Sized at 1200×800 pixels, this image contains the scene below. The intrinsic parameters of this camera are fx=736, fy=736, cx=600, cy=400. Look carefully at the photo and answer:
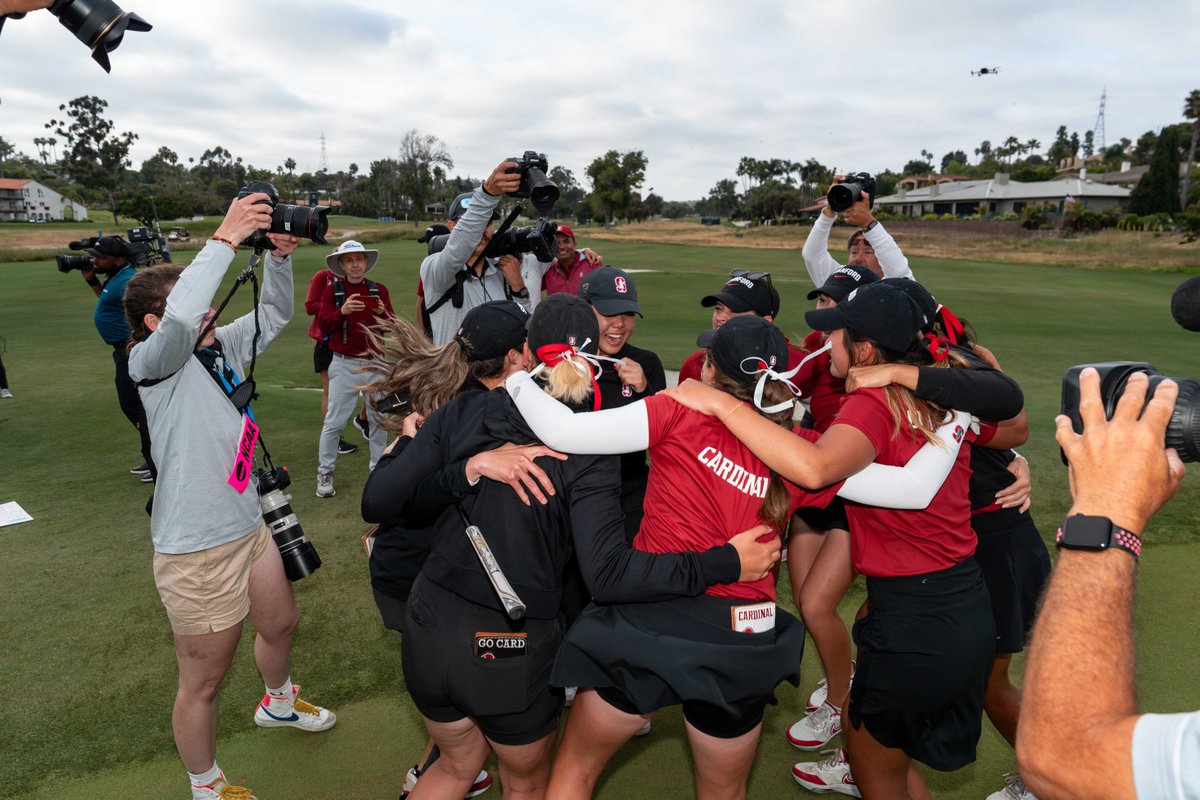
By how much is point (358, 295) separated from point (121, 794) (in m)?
4.78

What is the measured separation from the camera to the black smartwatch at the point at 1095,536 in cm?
141

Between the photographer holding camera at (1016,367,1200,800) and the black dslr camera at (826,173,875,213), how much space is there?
3396 mm

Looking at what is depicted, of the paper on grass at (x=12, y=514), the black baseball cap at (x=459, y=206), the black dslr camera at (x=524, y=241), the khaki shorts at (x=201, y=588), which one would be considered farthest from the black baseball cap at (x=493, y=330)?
the paper on grass at (x=12, y=514)

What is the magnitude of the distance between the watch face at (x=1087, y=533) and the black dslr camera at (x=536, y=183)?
3474 millimetres

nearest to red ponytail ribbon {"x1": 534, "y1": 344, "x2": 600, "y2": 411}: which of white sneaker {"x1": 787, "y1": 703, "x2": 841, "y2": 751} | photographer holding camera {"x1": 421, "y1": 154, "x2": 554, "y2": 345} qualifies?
white sneaker {"x1": 787, "y1": 703, "x2": 841, "y2": 751}

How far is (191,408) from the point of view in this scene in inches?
126

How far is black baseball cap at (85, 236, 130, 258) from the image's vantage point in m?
7.00

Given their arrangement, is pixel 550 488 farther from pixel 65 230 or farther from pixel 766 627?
pixel 65 230

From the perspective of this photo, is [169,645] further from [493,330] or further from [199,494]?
[493,330]

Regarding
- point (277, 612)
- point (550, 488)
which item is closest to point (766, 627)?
point (550, 488)

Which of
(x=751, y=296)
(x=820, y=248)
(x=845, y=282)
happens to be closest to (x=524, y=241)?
(x=751, y=296)

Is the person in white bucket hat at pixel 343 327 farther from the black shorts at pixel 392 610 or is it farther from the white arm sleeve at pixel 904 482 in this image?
the white arm sleeve at pixel 904 482

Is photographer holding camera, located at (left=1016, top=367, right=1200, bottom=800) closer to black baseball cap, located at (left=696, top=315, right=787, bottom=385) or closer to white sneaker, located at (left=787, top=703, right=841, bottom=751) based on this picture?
black baseball cap, located at (left=696, top=315, right=787, bottom=385)

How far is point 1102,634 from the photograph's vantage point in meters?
1.38
